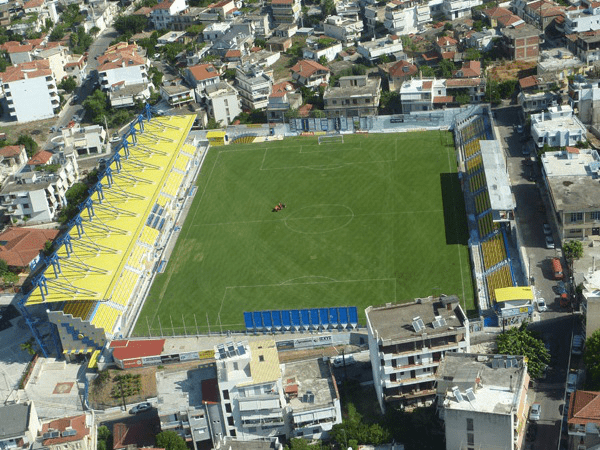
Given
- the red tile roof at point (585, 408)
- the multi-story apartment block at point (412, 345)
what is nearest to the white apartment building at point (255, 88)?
the multi-story apartment block at point (412, 345)

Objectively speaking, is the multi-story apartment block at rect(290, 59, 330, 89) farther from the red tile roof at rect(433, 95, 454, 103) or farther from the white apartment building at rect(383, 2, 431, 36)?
the red tile roof at rect(433, 95, 454, 103)

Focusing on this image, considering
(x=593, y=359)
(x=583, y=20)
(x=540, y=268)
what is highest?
(x=583, y=20)

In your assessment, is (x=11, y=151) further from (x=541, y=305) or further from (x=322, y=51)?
(x=541, y=305)

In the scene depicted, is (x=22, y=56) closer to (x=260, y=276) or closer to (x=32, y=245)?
(x=32, y=245)

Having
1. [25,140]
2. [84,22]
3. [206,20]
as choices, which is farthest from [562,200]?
[84,22]

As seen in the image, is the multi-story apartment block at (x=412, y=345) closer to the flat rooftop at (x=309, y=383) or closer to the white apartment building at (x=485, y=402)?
the white apartment building at (x=485, y=402)

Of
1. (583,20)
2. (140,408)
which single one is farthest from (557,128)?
(140,408)

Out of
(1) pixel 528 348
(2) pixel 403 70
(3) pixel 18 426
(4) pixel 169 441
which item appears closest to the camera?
(4) pixel 169 441

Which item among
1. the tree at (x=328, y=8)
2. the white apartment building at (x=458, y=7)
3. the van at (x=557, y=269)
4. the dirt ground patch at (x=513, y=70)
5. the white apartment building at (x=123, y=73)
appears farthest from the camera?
the tree at (x=328, y=8)
